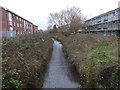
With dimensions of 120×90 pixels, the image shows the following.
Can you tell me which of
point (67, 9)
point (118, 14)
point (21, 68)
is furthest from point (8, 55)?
point (67, 9)

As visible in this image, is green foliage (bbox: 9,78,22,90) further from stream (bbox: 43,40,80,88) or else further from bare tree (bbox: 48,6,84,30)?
bare tree (bbox: 48,6,84,30)

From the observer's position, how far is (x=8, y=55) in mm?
11266

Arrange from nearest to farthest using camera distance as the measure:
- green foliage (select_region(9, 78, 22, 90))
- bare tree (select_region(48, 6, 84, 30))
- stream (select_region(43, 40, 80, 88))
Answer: green foliage (select_region(9, 78, 22, 90)), stream (select_region(43, 40, 80, 88)), bare tree (select_region(48, 6, 84, 30))

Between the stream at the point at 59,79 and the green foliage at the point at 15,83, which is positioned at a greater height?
the green foliage at the point at 15,83

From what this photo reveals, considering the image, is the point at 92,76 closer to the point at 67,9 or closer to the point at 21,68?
the point at 21,68

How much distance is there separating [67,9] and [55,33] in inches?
388

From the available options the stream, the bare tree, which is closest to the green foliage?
the stream

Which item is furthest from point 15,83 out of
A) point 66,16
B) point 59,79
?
point 66,16

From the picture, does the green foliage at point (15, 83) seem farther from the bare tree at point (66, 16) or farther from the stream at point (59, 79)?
the bare tree at point (66, 16)

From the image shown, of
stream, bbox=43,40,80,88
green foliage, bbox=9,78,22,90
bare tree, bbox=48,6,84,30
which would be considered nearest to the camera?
green foliage, bbox=9,78,22,90

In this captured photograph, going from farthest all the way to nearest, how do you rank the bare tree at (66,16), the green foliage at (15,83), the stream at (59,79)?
the bare tree at (66,16), the stream at (59,79), the green foliage at (15,83)

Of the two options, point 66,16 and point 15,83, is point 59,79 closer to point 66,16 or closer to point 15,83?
point 15,83

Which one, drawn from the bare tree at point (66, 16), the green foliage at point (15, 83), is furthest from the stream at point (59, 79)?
the bare tree at point (66, 16)

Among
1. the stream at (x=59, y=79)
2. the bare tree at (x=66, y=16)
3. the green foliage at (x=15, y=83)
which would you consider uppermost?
the bare tree at (x=66, y=16)
